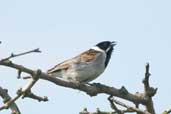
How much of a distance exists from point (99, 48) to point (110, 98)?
6.13m

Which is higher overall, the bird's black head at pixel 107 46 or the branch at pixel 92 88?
the branch at pixel 92 88

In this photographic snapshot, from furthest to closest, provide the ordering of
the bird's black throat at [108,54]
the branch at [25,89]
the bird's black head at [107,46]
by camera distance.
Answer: the bird's black head at [107,46], the bird's black throat at [108,54], the branch at [25,89]

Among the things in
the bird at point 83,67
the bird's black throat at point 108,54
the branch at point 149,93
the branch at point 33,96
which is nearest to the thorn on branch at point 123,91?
the branch at point 149,93

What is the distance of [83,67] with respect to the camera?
34.7 ft

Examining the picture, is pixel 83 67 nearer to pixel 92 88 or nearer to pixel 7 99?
pixel 92 88

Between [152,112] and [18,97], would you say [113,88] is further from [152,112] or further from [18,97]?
[18,97]

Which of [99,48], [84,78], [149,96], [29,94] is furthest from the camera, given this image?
[99,48]

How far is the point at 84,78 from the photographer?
33.4ft

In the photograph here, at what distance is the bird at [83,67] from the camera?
10171mm

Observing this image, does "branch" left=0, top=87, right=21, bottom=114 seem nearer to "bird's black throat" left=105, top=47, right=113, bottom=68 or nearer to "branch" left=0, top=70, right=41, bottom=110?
"branch" left=0, top=70, right=41, bottom=110

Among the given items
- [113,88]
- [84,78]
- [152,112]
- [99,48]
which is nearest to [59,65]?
[84,78]

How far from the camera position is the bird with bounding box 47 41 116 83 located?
10171 mm

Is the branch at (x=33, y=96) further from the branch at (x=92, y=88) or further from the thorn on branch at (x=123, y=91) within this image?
the thorn on branch at (x=123, y=91)

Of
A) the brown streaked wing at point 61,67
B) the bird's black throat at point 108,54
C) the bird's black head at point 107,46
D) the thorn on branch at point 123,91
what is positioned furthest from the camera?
the bird's black head at point 107,46
